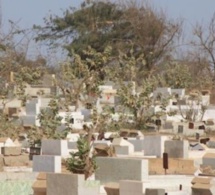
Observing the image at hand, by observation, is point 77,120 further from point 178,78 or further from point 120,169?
point 178,78

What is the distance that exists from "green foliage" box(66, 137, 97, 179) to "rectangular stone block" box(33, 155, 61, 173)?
0.19 m

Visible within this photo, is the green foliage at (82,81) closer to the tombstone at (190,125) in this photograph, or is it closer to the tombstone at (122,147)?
the tombstone at (190,125)

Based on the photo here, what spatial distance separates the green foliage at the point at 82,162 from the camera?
1178 cm

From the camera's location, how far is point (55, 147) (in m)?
14.7

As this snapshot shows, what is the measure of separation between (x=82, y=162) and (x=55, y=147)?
9.13 ft

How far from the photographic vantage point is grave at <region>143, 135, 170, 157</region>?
47.8ft

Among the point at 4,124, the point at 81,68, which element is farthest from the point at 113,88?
the point at 4,124

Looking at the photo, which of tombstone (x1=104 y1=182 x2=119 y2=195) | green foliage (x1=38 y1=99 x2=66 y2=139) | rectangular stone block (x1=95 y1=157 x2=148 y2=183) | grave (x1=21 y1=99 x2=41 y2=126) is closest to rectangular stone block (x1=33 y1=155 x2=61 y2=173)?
rectangular stone block (x1=95 y1=157 x2=148 y2=183)

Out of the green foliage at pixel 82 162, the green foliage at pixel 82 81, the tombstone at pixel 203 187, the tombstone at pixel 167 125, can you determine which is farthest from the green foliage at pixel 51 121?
the tombstone at pixel 203 187

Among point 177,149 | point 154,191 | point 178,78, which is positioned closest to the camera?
point 154,191

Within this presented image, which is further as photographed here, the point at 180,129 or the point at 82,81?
the point at 82,81

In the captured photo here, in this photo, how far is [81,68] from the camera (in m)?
24.9

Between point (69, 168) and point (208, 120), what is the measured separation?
40.3ft

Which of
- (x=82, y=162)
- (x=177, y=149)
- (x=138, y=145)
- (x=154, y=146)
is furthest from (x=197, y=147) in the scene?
(x=82, y=162)
